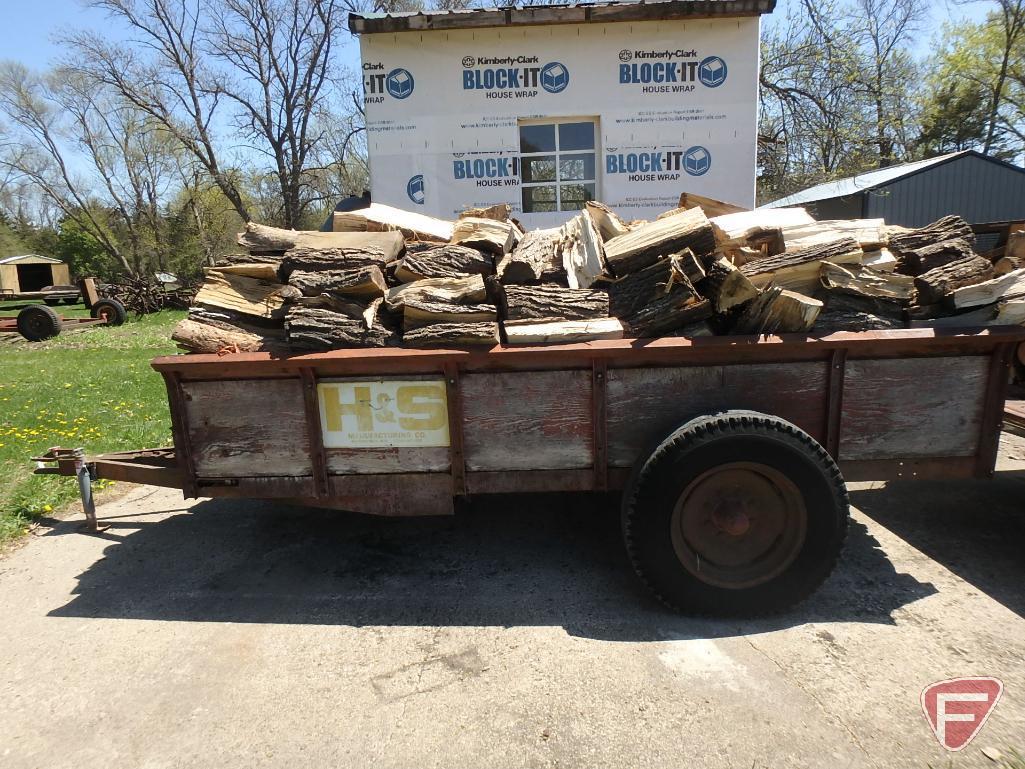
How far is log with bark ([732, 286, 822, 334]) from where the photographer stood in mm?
3062

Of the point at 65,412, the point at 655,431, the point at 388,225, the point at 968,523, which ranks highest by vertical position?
the point at 388,225

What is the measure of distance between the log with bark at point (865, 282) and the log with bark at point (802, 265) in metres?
0.05

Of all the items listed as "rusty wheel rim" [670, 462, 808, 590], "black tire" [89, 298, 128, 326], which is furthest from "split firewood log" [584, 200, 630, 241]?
"black tire" [89, 298, 128, 326]

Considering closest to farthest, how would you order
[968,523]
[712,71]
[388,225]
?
[968,523] < [388,225] < [712,71]

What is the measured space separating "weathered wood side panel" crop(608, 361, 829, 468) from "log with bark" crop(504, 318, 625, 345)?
0.67ft

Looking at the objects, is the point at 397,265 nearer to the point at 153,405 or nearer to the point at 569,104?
the point at 153,405

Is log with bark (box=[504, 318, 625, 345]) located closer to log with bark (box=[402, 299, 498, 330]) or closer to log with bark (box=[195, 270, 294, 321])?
log with bark (box=[402, 299, 498, 330])

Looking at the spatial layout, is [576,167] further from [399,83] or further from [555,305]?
[555,305]

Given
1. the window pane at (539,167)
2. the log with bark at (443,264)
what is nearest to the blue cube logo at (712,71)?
the window pane at (539,167)

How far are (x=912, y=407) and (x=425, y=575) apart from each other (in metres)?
2.85

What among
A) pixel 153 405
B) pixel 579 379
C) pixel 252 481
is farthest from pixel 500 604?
pixel 153 405

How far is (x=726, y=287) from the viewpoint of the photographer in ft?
10.3

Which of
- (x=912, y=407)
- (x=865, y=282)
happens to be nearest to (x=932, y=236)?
(x=865, y=282)

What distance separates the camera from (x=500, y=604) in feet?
11.3
